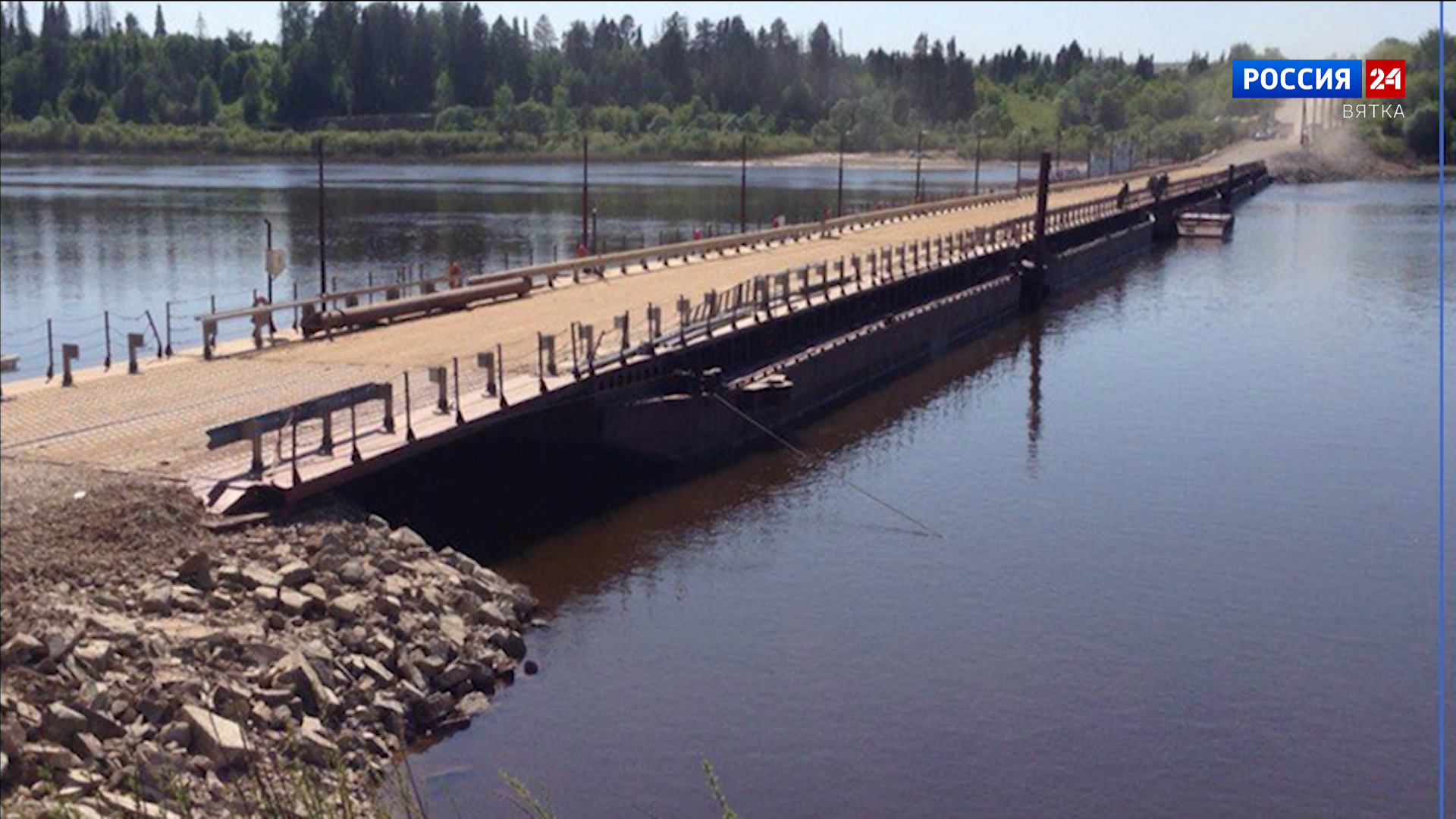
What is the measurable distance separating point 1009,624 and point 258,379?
45.6 ft

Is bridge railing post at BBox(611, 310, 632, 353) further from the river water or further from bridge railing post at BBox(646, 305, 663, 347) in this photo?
the river water

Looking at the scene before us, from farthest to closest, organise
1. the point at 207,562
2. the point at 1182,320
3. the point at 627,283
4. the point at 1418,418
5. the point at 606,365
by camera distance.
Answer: the point at 1182,320
the point at 627,283
the point at 1418,418
the point at 606,365
the point at 207,562

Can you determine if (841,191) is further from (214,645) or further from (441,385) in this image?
(214,645)

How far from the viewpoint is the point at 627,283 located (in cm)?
4709

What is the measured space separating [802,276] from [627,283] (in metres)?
4.92

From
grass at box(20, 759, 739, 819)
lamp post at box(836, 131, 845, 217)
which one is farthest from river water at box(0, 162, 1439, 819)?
lamp post at box(836, 131, 845, 217)

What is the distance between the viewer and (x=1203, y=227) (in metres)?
100

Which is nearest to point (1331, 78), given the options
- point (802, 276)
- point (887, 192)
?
point (802, 276)

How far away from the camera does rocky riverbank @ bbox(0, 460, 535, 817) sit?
1652 cm

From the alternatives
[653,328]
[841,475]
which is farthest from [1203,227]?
[653,328]

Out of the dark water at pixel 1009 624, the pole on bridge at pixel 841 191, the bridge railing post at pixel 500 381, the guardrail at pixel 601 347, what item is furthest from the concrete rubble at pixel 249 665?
the pole on bridge at pixel 841 191

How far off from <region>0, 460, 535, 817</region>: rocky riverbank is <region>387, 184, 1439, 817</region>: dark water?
1005 mm

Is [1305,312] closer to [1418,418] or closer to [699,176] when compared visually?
[1418,418]

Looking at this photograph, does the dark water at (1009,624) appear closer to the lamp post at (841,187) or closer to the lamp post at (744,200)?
the lamp post at (744,200)
